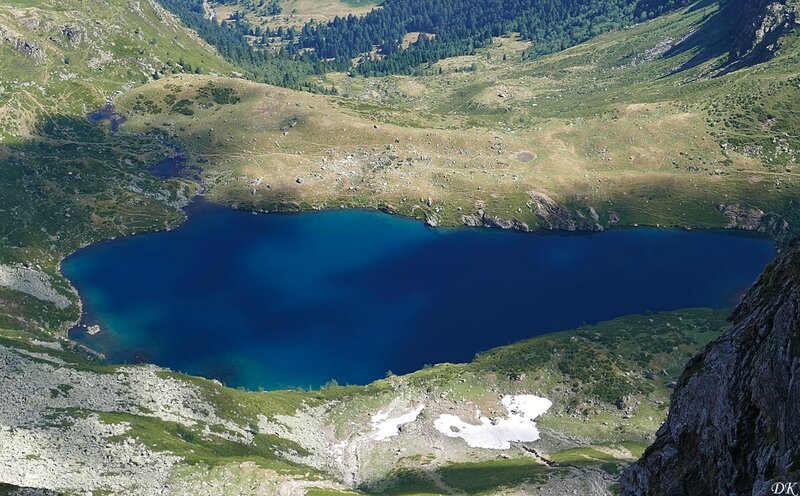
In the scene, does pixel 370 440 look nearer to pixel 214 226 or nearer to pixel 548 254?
pixel 548 254

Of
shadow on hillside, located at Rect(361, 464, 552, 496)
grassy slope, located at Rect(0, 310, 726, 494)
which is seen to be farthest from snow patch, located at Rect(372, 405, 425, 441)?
shadow on hillside, located at Rect(361, 464, 552, 496)

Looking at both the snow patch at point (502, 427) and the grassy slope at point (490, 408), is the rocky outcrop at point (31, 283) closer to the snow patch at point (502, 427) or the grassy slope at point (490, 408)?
the grassy slope at point (490, 408)

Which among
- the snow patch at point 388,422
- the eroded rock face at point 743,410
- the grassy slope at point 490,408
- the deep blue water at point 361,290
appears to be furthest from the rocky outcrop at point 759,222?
the eroded rock face at point 743,410

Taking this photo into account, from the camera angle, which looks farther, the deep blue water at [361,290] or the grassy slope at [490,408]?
the deep blue water at [361,290]

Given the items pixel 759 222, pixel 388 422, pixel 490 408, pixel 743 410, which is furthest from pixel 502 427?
pixel 759 222

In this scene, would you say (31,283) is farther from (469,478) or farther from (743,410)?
(743,410)

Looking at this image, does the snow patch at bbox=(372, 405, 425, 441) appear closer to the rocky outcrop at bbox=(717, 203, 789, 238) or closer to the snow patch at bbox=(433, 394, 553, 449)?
the snow patch at bbox=(433, 394, 553, 449)
